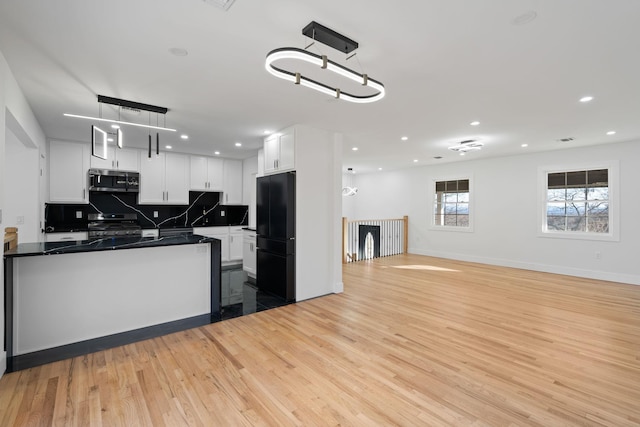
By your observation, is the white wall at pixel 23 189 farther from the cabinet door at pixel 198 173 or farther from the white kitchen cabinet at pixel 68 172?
the cabinet door at pixel 198 173

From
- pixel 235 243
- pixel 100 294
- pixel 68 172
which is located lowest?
pixel 100 294

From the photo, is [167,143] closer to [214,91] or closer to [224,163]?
[224,163]

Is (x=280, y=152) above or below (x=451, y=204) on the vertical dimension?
above

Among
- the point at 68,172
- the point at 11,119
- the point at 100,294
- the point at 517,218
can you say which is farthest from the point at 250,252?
the point at 517,218

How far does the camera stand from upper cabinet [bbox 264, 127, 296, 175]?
4547 millimetres

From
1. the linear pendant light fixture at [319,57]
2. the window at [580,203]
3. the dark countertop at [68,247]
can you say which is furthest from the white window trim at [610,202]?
the dark countertop at [68,247]

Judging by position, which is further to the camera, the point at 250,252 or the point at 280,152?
the point at 250,252

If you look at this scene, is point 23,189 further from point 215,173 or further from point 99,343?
point 215,173

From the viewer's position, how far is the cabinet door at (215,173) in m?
7.14

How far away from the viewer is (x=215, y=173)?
23.7ft

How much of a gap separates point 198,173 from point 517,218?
299 inches

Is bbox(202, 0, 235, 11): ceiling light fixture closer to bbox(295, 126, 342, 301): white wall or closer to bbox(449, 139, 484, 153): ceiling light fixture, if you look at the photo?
bbox(295, 126, 342, 301): white wall

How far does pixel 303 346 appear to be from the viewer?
3.07 meters

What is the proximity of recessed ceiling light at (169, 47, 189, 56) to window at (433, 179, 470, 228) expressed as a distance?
→ 760 cm
